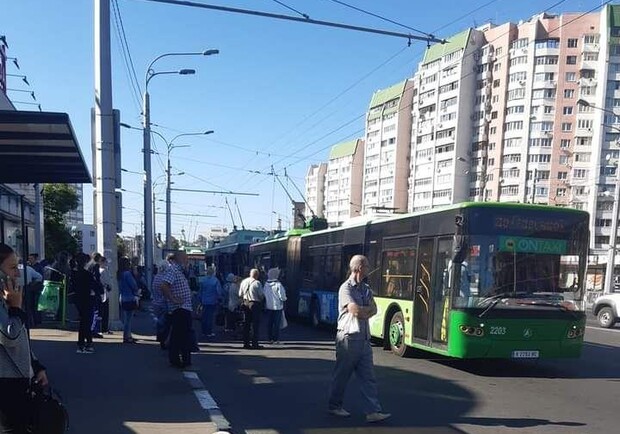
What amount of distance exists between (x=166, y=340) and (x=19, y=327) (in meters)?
6.87

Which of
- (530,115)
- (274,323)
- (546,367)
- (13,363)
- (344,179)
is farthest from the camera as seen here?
(344,179)

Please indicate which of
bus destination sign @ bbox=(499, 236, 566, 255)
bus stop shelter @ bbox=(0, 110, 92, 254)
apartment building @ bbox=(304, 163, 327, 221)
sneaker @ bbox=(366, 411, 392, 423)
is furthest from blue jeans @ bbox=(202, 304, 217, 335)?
apartment building @ bbox=(304, 163, 327, 221)

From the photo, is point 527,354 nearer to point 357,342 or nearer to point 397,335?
point 397,335

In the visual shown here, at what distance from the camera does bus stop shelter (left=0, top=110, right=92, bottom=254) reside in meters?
7.61

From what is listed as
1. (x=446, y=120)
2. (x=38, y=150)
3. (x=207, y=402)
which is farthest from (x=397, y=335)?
(x=446, y=120)

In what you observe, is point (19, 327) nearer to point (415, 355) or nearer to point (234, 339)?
point (415, 355)

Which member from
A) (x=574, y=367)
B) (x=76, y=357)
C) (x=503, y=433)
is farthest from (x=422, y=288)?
(x=76, y=357)

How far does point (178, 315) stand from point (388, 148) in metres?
97.7

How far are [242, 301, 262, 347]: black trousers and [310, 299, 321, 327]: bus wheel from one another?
14.3 feet

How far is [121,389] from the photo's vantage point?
7.27 m

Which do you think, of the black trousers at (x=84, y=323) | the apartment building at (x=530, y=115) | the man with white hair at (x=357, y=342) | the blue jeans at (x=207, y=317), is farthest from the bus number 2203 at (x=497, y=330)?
the apartment building at (x=530, y=115)

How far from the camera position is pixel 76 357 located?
934cm

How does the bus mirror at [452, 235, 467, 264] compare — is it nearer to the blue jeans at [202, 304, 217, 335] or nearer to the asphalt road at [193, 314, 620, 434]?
the asphalt road at [193, 314, 620, 434]

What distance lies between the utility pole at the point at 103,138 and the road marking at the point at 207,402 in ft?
15.8
